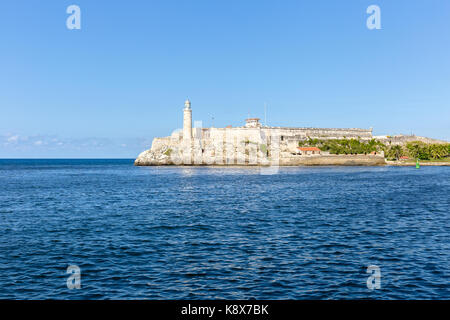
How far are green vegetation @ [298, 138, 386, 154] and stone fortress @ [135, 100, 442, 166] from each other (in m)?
5.27

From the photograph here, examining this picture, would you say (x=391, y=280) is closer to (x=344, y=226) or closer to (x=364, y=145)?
(x=344, y=226)

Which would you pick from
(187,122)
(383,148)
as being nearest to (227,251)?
(187,122)

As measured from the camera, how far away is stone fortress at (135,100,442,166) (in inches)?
4828

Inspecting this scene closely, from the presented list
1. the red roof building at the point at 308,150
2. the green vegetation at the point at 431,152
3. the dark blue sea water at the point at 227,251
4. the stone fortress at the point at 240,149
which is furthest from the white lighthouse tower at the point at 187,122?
the dark blue sea water at the point at 227,251

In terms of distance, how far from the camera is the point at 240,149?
413ft

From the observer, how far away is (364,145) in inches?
5340

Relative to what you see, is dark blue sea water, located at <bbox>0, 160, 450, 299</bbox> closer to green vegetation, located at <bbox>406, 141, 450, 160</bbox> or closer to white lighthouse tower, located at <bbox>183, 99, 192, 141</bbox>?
white lighthouse tower, located at <bbox>183, 99, 192, 141</bbox>

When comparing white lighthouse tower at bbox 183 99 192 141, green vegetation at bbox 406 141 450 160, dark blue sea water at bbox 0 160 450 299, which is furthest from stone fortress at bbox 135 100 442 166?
dark blue sea water at bbox 0 160 450 299

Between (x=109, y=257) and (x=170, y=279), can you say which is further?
(x=109, y=257)

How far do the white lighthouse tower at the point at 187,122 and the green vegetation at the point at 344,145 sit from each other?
38995 mm

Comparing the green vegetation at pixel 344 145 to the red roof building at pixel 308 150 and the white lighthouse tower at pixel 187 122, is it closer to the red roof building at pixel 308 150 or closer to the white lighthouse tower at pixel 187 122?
the red roof building at pixel 308 150

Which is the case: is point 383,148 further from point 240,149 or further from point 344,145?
point 240,149
